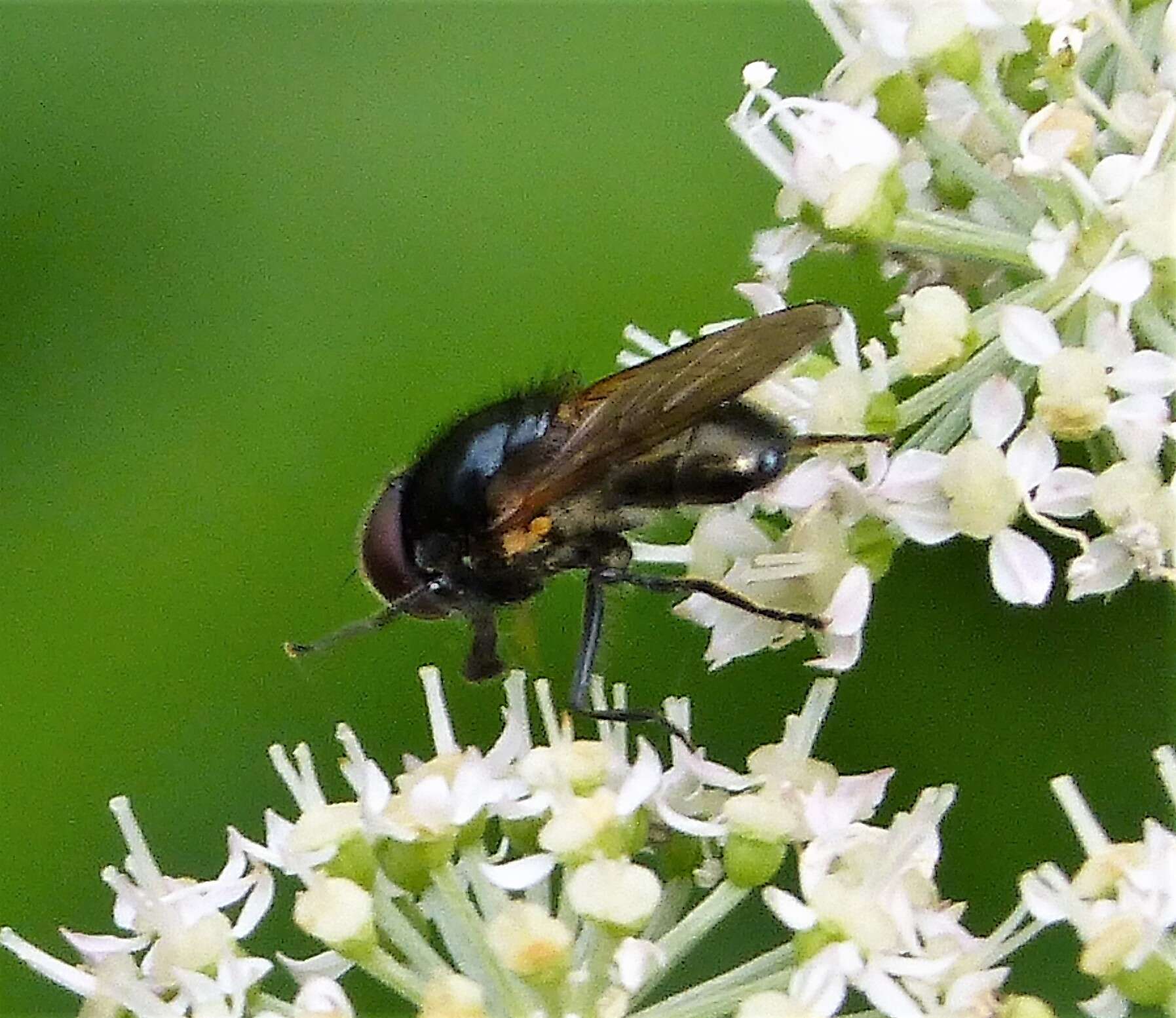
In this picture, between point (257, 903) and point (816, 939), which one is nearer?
point (816, 939)

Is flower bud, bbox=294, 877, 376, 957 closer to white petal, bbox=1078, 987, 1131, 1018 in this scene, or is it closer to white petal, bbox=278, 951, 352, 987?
white petal, bbox=278, 951, 352, 987

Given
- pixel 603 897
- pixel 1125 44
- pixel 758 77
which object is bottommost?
pixel 603 897

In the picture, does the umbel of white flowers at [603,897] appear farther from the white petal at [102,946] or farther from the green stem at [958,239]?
the green stem at [958,239]

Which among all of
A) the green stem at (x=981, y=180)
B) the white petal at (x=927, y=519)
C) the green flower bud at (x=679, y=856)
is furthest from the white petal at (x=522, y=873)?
the green stem at (x=981, y=180)


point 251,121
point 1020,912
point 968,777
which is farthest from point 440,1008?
point 251,121

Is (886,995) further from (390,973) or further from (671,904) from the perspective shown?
(390,973)

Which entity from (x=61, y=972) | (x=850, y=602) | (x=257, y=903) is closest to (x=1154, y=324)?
(x=850, y=602)
